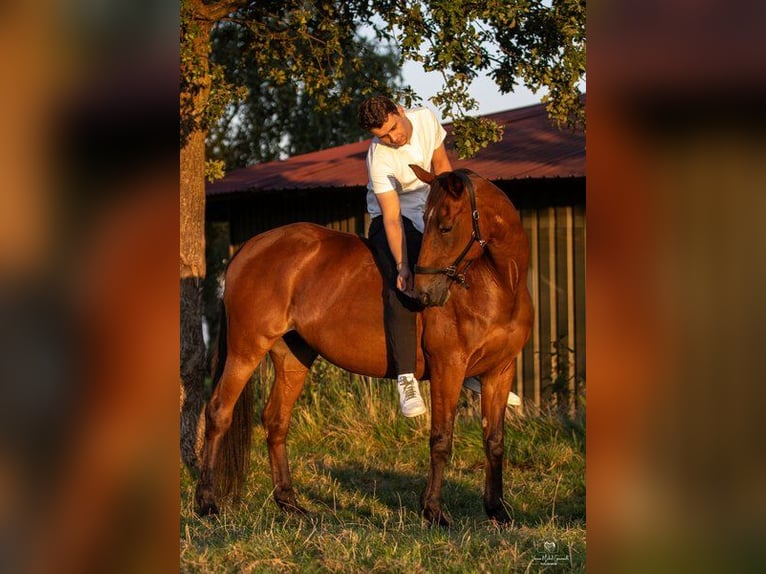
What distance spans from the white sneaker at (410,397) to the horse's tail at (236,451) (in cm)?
142

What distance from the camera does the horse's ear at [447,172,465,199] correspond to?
479 cm

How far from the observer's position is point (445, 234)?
191 inches

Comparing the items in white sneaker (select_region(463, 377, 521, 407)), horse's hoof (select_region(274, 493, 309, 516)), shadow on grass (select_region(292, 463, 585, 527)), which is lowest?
shadow on grass (select_region(292, 463, 585, 527))

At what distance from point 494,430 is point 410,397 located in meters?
0.63

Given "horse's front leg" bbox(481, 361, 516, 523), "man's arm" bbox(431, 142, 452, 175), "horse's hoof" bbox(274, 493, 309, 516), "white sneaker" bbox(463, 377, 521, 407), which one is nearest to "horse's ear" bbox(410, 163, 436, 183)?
"man's arm" bbox(431, 142, 452, 175)

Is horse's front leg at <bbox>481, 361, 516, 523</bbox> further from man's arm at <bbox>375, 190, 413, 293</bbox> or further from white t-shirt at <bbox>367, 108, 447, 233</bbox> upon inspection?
white t-shirt at <bbox>367, 108, 447, 233</bbox>

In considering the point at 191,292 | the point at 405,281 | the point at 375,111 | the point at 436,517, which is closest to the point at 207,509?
the point at 436,517

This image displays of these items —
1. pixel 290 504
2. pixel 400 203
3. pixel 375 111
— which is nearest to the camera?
pixel 375 111

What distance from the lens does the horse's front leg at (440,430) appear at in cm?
527

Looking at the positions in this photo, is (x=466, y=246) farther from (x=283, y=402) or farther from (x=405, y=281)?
(x=283, y=402)

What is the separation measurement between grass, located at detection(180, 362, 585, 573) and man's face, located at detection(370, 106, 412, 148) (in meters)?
2.22
